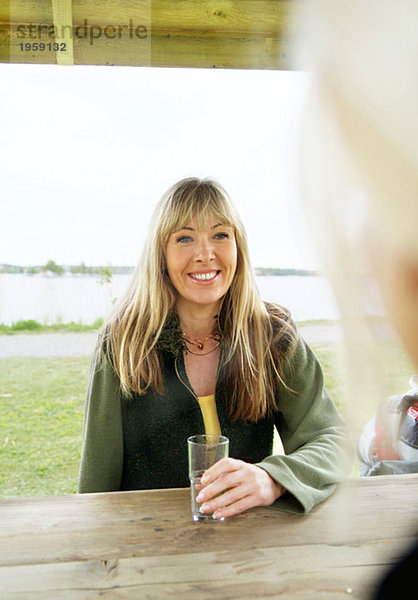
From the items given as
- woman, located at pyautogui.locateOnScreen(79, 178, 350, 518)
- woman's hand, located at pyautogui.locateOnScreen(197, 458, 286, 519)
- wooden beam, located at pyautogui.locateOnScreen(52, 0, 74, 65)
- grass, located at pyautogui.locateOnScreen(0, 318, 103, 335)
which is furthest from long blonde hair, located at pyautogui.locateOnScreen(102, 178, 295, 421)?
grass, located at pyautogui.locateOnScreen(0, 318, 103, 335)

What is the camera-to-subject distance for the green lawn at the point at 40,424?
374cm

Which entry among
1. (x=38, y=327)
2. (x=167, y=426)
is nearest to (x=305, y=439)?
(x=167, y=426)

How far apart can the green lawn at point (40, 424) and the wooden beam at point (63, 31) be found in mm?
2833

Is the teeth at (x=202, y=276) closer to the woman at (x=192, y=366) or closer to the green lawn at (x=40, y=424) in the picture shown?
the woman at (x=192, y=366)

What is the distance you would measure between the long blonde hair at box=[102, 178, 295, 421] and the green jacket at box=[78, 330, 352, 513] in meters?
0.04

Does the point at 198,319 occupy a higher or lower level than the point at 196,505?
higher

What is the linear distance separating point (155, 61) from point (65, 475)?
3.05 m

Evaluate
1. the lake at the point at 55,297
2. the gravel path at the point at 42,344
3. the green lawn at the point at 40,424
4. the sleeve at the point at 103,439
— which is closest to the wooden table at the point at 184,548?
the sleeve at the point at 103,439

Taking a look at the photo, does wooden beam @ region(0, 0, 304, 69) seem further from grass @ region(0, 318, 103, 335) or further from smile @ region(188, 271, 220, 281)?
grass @ region(0, 318, 103, 335)

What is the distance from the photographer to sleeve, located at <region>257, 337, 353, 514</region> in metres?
1.00

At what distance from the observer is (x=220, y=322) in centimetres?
158

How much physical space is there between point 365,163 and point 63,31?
1745 mm

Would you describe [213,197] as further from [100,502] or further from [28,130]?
[28,130]

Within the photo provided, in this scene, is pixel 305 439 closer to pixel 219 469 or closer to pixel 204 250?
pixel 219 469
